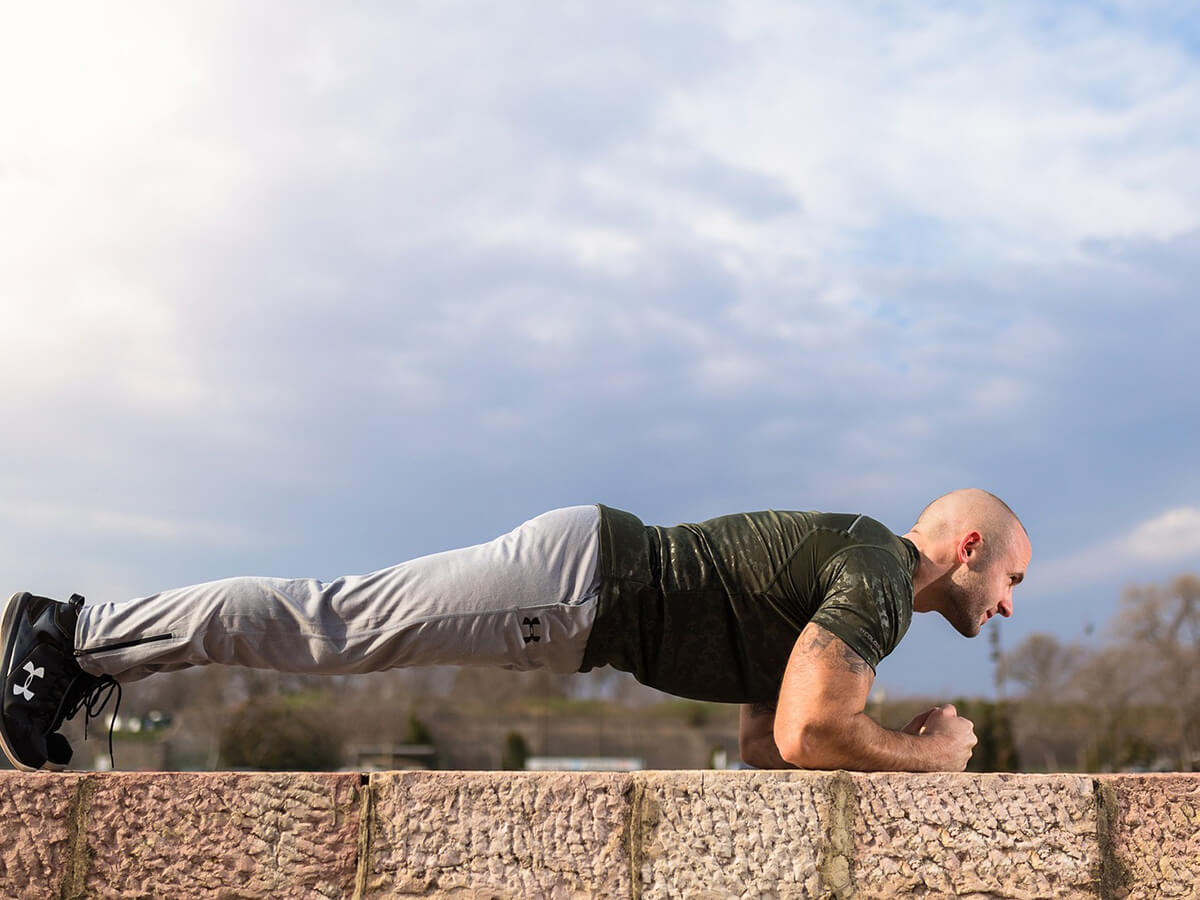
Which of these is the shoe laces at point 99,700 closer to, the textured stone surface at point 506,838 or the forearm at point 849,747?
the textured stone surface at point 506,838

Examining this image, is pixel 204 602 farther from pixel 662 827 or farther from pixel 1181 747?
pixel 1181 747

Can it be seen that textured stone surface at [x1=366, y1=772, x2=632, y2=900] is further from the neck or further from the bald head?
the bald head

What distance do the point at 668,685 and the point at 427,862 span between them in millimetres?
1079

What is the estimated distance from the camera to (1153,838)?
2.89m

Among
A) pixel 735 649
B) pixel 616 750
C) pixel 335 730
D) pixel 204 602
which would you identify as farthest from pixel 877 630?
pixel 616 750

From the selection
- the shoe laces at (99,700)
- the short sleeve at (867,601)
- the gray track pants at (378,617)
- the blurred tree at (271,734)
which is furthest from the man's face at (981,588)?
the blurred tree at (271,734)

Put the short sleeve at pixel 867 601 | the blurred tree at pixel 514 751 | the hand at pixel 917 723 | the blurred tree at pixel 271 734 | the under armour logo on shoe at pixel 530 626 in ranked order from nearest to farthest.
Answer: the short sleeve at pixel 867 601
the hand at pixel 917 723
the under armour logo on shoe at pixel 530 626
the blurred tree at pixel 271 734
the blurred tree at pixel 514 751

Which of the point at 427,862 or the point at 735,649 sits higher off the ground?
the point at 735,649

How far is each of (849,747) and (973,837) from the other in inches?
14.9

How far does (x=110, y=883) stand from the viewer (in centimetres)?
293

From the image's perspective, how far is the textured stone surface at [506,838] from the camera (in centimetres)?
283

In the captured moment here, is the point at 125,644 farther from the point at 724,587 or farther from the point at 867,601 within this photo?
the point at 867,601

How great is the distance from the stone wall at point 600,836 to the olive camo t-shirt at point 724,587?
642mm

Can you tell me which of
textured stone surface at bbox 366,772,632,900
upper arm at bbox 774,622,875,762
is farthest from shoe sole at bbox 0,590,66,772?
upper arm at bbox 774,622,875,762
